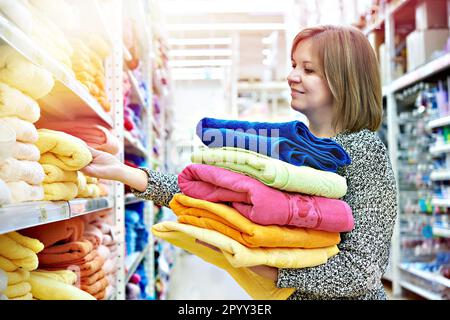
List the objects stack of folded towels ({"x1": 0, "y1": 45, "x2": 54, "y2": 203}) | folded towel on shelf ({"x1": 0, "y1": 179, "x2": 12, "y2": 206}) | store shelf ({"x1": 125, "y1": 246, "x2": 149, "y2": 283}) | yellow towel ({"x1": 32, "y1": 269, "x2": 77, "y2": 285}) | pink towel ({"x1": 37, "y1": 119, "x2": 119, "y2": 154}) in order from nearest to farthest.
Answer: folded towel on shelf ({"x1": 0, "y1": 179, "x2": 12, "y2": 206}), stack of folded towels ({"x1": 0, "y1": 45, "x2": 54, "y2": 203}), yellow towel ({"x1": 32, "y1": 269, "x2": 77, "y2": 285}), pink towel ({"x1": 37, "y1": 119, "x2": 119, "y2": 154}), store shelf ({"x1": 125, "y1": 246, "x2": 149, "y2": 283})

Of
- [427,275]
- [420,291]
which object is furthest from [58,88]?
[420,291]

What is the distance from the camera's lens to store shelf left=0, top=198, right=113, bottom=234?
1.98 feet

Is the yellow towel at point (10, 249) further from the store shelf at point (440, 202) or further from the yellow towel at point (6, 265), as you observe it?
the store shelf at point (440, 202)

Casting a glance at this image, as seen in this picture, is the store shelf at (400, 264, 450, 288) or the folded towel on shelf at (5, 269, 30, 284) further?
the store shelf at (400, 264, 450, 288)

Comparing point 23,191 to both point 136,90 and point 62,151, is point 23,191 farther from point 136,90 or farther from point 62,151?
point 136,90

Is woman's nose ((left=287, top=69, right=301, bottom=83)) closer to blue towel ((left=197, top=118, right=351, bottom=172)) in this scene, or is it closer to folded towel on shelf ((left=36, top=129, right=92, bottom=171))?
blue towel ((left=197, top=118, right=351, bottom=172))

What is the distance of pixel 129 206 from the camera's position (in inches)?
90.0

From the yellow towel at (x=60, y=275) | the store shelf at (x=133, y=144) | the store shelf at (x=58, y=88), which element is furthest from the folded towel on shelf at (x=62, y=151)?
the store shelf at (x=133, y=144)

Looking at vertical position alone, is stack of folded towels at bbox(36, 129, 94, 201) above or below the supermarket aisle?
above

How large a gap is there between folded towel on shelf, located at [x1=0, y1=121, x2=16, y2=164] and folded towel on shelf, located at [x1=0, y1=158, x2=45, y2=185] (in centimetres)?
2

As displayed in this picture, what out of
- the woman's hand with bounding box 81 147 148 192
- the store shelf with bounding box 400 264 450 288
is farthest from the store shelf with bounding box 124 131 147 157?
the store shelf with bounding box 400 264 450 288
